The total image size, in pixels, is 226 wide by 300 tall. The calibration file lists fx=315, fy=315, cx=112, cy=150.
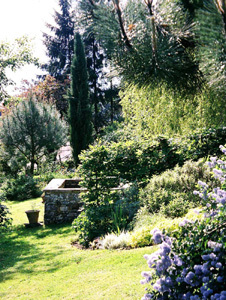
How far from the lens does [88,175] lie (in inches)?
266

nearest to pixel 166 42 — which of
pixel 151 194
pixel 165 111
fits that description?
pixel 151 194

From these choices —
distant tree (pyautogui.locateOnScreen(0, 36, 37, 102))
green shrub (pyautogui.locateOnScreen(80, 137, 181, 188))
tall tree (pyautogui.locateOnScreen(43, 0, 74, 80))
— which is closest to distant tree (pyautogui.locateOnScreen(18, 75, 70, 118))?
tall tree (pyautogui.locateOnScreen(43, 0, 74, 80))

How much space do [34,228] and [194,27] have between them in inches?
248

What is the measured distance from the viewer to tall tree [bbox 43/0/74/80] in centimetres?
2366

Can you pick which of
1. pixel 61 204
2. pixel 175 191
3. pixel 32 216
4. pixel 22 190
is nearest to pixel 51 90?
pixel 22 190

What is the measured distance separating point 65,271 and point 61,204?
3540mm

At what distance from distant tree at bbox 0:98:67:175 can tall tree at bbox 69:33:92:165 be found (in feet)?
3.24

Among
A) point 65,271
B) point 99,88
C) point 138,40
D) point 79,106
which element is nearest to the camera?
point 138,40

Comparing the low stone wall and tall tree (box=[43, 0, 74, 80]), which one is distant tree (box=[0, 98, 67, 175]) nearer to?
the low stone wall

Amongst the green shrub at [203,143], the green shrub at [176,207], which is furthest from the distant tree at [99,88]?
the green shrub at [176,207]

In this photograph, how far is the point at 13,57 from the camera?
959 cm

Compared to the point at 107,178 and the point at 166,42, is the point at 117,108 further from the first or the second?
the point at 166,42

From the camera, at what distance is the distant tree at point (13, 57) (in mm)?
9363

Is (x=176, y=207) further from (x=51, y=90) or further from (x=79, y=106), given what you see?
(x=51, y=90)
